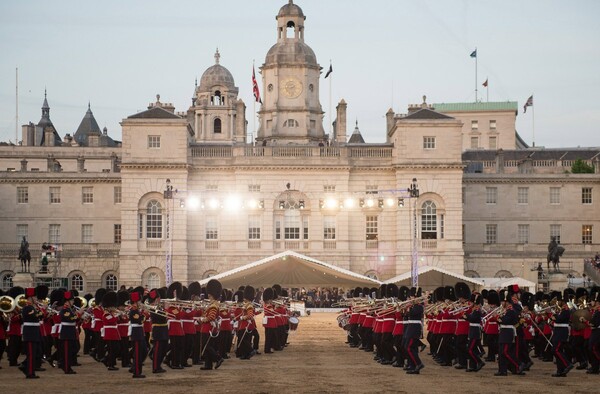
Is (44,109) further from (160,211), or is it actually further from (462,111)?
(160,211)

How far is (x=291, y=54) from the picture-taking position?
8925 centimetres

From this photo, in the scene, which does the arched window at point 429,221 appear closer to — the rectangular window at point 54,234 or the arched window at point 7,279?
the rectangular window at point 54,234

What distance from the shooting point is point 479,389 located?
28125 millimetres

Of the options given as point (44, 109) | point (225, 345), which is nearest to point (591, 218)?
point (225, 345)

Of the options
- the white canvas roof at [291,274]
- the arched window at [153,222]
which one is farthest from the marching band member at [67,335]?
the arched window at [153,222]

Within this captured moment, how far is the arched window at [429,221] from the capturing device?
273 feet

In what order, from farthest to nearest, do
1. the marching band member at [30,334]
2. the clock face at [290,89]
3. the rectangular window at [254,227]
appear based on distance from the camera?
the clock face at [290,89] < the rectangular window at [254,227] < the marching band member at [30,334]

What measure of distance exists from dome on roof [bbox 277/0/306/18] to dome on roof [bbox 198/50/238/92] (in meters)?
49.8

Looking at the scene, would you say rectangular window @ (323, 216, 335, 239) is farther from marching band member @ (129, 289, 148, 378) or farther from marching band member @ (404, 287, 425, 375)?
marching band member @ (129, 289, 148, 378)

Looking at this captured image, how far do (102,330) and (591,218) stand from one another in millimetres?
62978

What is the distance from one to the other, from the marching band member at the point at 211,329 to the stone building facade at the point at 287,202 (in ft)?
137

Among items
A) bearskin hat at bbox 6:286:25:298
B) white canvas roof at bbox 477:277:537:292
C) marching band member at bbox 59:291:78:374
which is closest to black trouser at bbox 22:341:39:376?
marching band member at bbox 59:291:78:374

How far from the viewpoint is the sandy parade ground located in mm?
28094

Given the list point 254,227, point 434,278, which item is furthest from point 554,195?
point 434,278
